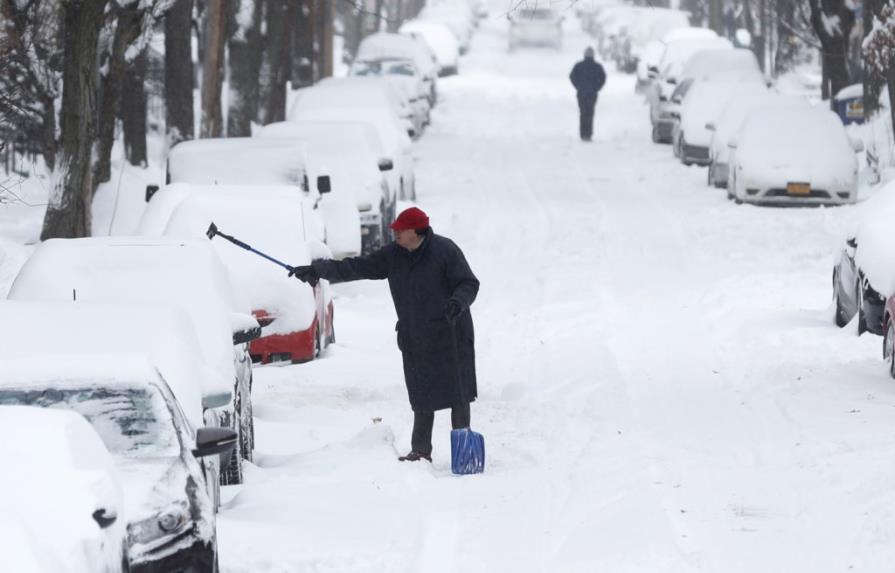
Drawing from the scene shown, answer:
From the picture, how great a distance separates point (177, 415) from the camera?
802 centimetres

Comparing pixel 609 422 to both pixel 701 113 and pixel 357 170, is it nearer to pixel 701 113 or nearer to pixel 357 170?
pixel 357 170

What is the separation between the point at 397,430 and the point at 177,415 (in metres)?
4.77

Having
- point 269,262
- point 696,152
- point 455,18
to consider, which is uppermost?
point 269,262

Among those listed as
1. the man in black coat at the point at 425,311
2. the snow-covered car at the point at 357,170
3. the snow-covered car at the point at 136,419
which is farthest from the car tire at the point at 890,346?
the snow-covered car at the point at 357,170

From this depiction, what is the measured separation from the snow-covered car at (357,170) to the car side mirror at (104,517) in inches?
568

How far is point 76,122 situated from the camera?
58.1 feet

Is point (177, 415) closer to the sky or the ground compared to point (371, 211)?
closer to the sky

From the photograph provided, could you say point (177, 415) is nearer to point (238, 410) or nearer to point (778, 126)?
point (238, 410)

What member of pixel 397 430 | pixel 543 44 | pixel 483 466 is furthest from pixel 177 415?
pixel 543 44

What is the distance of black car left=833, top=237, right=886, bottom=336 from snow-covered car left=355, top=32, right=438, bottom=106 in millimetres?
29539

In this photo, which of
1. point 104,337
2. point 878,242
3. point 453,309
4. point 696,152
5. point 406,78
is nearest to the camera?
point 104,337

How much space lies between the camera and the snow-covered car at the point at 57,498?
218 inches

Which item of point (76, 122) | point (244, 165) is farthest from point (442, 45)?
point (76, 122)

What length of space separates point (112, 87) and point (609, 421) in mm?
9727
